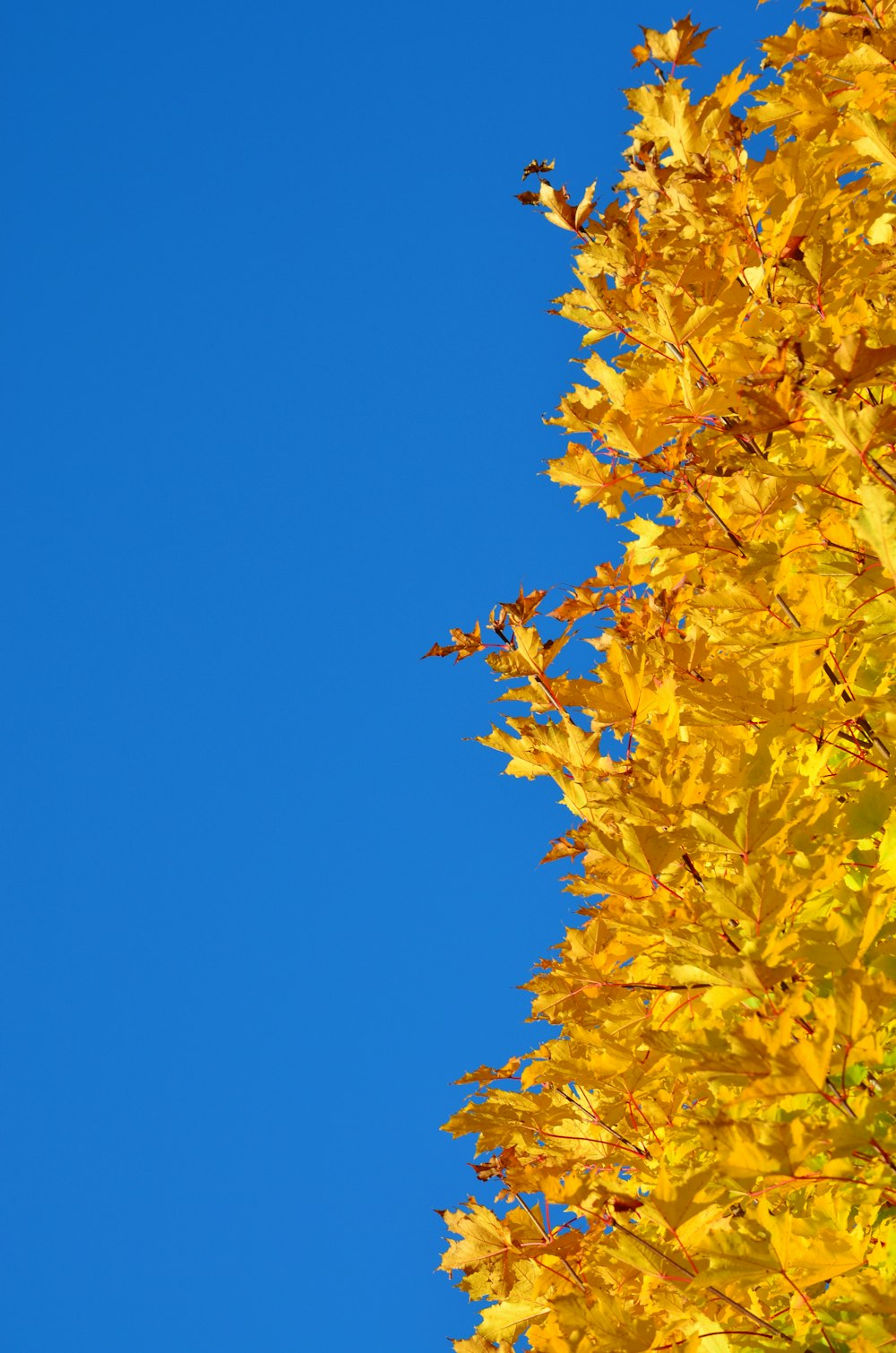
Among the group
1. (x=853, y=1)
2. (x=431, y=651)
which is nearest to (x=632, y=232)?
(x=853, y=1)

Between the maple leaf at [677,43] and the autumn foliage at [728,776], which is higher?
the maple leaf at [677,43]

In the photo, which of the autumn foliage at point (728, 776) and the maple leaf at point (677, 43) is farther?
the maple leaf at point (677, 43)

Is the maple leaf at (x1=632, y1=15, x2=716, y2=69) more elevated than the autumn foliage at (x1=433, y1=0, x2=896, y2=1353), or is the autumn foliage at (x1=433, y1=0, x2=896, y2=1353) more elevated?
the maple leaf at (x1=632, y1=15, x2=716, y2=69)

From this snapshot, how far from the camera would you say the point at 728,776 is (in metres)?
1.93

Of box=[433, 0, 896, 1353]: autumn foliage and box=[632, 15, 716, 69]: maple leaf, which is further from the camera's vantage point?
box=[632, 15, 716, 69]: maple leaf

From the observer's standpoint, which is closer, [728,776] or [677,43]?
[728,776]

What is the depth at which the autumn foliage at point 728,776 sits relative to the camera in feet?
4.59

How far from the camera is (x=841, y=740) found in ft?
6.78

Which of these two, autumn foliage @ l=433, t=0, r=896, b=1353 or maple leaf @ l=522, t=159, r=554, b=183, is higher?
maple leaf @ l=522, t=159, r=554, b=183

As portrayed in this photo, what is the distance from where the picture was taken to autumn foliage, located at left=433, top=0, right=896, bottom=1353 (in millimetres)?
1400

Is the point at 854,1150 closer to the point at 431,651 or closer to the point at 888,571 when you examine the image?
the point at 888,571

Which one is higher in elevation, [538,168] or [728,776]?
[538,168]

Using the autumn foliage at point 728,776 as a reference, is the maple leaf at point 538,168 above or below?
above

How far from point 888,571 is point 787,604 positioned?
0.49m
